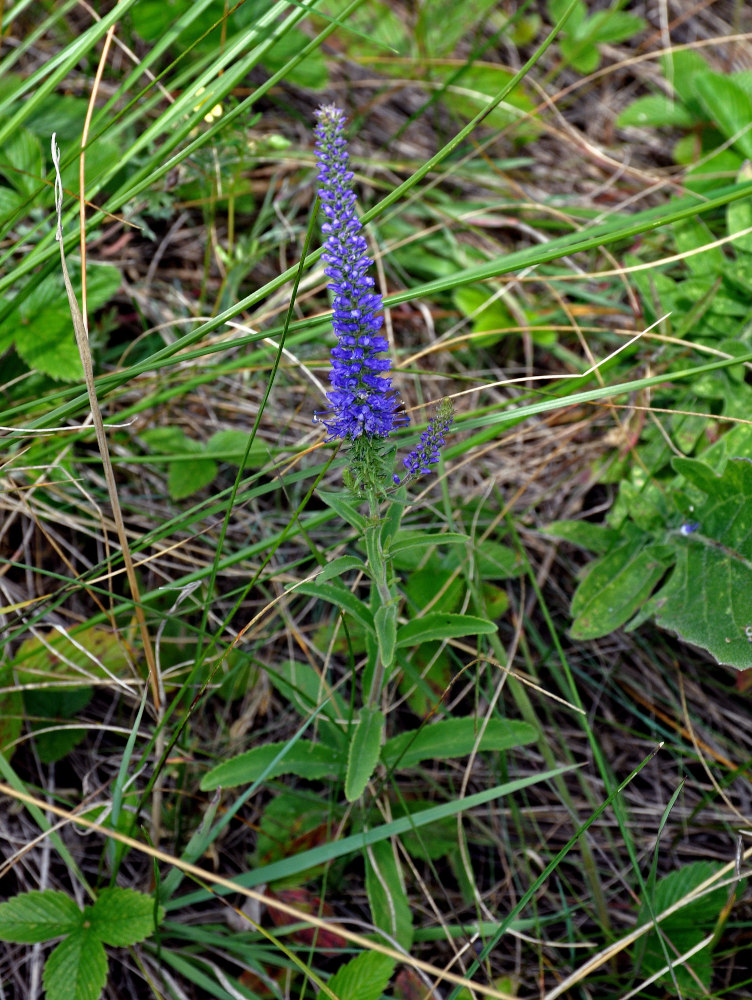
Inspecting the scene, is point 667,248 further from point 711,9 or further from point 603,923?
point 603,923

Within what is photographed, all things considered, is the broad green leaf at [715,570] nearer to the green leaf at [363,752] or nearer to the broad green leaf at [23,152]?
the green leaf at [363,752]

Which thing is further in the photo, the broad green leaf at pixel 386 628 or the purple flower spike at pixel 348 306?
the broad green leaf at pixel 386 628

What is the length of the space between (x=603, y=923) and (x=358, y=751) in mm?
906

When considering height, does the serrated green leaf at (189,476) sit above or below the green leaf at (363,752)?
above

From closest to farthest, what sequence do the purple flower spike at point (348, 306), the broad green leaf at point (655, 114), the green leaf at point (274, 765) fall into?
the purple flower spike at point (348, 306), the green leaf at point (274, 765), the broad green leaf at point (655, 114)

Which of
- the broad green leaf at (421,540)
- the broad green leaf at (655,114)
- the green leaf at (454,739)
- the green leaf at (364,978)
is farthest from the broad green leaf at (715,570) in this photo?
the broad green leaf at (655,114)

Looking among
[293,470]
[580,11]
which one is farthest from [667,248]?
[293,470]

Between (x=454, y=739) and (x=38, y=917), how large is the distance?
112 centimetres

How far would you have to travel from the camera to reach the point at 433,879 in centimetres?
237

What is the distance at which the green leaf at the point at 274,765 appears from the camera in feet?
6.63

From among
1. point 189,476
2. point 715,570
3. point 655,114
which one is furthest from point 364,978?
point 655,114

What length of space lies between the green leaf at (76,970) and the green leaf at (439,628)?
104 cm

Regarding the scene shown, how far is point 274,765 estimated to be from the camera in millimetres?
2031

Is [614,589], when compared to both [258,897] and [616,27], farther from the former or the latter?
[616,27]
